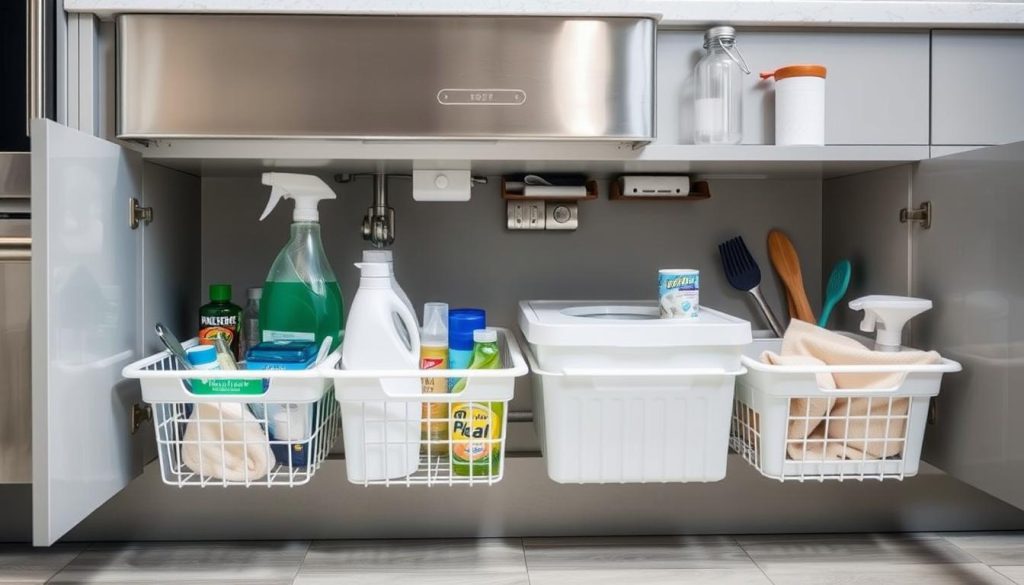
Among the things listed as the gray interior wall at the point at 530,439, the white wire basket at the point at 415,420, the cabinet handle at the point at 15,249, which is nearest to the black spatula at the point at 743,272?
the gray interior wall at the point at 530,439

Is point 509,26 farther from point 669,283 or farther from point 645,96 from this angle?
point 669,283

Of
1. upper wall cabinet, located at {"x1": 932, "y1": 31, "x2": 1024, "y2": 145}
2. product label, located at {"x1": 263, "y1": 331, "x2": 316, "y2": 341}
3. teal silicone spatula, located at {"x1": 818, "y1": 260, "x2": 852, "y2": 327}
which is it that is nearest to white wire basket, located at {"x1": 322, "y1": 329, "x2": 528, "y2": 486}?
product label, located at {"x1": 263, "y1": 331, "x2": 316, "y2": 341}

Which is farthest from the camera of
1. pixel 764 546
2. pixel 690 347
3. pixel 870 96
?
pixel 764 546

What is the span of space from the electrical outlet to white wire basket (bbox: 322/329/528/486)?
336mm

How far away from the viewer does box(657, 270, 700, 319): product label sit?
102 cm

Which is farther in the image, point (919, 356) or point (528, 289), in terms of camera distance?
point (528, 289)

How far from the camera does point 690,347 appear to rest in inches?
37.2

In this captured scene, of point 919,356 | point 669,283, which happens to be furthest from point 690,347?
point 919,356

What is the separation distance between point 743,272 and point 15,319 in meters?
1.08

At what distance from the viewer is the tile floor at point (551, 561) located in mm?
1137

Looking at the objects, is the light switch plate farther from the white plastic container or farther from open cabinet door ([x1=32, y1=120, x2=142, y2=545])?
Result: open cabinet door ([x1=32, y1=120, x2=142, y2=545])

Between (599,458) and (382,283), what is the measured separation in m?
0.35

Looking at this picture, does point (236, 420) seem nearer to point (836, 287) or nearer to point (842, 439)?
point (842, 439)

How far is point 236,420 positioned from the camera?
94 centimetres
